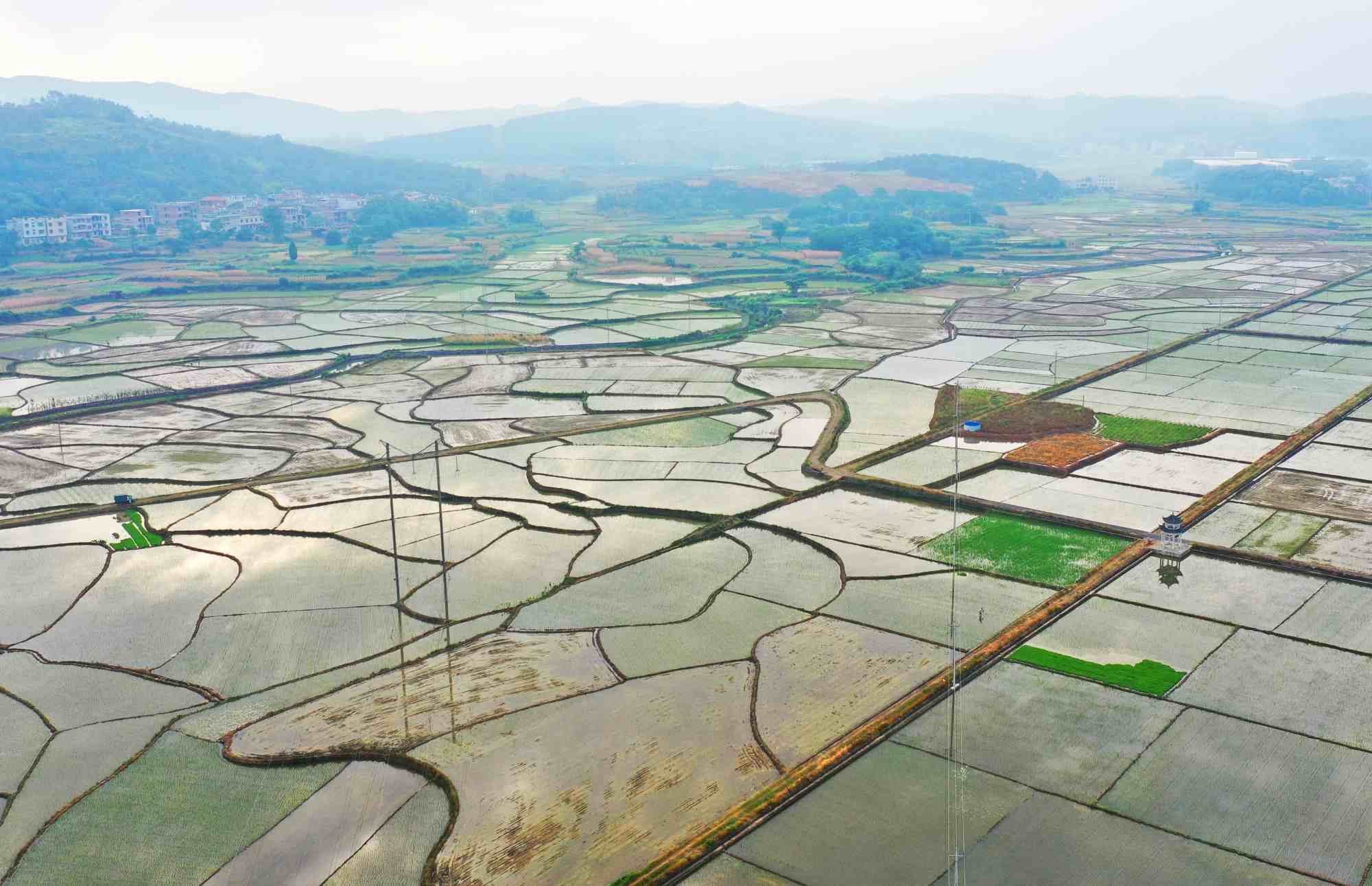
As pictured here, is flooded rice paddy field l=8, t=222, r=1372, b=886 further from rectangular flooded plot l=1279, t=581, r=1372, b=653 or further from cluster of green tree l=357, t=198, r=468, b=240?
cluster of green tree l=357, t=198, r=468, b=240

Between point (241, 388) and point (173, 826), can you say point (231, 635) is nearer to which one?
point (173, 826)

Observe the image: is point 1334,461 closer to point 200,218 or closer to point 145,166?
point 200,218

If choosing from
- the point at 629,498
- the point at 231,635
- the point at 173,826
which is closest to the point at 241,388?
the point at 629,498

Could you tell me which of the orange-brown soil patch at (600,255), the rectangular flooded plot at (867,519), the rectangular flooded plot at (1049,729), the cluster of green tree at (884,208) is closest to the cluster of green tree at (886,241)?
the orange-brown soil patch at (600,255)

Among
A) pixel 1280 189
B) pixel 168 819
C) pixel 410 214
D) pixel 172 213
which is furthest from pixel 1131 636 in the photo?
pixel 1280 189

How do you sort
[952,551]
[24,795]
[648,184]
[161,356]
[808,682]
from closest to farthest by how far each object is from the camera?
[24,795], [808,682], [952,551], [161,356], [648,184]

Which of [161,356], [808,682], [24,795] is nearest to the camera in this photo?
[24,795]

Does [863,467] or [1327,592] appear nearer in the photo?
[1327,592]
